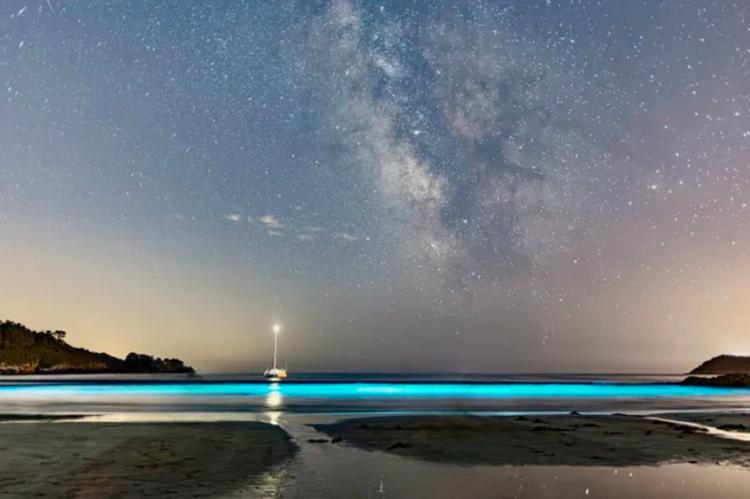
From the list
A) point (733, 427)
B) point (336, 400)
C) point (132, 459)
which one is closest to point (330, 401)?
point (336, 400)

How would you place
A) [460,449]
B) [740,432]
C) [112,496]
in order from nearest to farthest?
1. [112,496]
2. [460,449]
3. [740,432]

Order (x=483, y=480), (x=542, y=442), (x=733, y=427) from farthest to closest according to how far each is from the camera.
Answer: (x=733, y=427), (x=542, y=442), (x=483, y=480)

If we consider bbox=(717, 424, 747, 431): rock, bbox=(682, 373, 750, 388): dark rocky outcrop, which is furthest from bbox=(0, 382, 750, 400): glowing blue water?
bbox=(717, 424, 747, 431): rock

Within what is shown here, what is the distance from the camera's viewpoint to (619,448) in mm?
25594

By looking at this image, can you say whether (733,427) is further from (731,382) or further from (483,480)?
(731,382)

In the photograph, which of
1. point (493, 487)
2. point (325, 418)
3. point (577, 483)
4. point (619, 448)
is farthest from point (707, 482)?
point (325, 418)

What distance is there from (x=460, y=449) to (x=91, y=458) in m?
13.3

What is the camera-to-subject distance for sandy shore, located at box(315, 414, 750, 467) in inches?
891

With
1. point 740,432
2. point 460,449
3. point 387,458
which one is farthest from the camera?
point 740,432

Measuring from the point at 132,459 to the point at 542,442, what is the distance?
16.2m

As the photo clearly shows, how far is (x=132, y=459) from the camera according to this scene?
2136 cm

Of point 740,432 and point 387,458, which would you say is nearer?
point 387,458

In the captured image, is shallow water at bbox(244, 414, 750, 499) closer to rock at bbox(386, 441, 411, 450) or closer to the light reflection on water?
rock at bbox(386, 441, 411, 450)

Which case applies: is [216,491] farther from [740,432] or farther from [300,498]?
[740,432]
